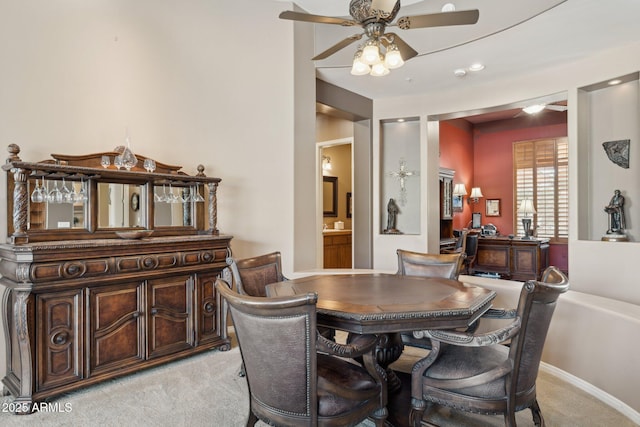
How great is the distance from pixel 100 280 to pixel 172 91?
1836 millimetres

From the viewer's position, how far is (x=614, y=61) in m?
3.57

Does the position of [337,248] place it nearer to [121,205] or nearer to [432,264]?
[432,264]

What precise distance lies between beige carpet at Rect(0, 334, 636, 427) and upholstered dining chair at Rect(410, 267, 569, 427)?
48 cm

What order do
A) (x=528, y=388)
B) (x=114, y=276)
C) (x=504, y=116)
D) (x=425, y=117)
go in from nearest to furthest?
1. (x=528, y=388)
2. (x=114, y=276)
3. (x=425, y=117)
4. (x=504, y=116)

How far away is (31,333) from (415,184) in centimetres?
459

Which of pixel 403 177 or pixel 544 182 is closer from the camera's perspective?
pixel 403 177

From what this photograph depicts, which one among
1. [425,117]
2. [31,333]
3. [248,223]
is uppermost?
[425,117]

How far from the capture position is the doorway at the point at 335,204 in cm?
663

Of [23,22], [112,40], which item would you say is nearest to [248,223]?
[112,40]

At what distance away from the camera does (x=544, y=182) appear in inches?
306

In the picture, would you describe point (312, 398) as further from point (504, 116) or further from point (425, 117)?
→ point (504, 116)

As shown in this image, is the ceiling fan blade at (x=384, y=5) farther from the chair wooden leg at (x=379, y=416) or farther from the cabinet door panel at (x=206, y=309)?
the cabinet door panel at (x=206, y=309)

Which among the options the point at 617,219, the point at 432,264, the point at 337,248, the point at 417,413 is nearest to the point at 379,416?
the point at 417,413

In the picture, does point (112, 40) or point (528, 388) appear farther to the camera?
point (112, 40)
